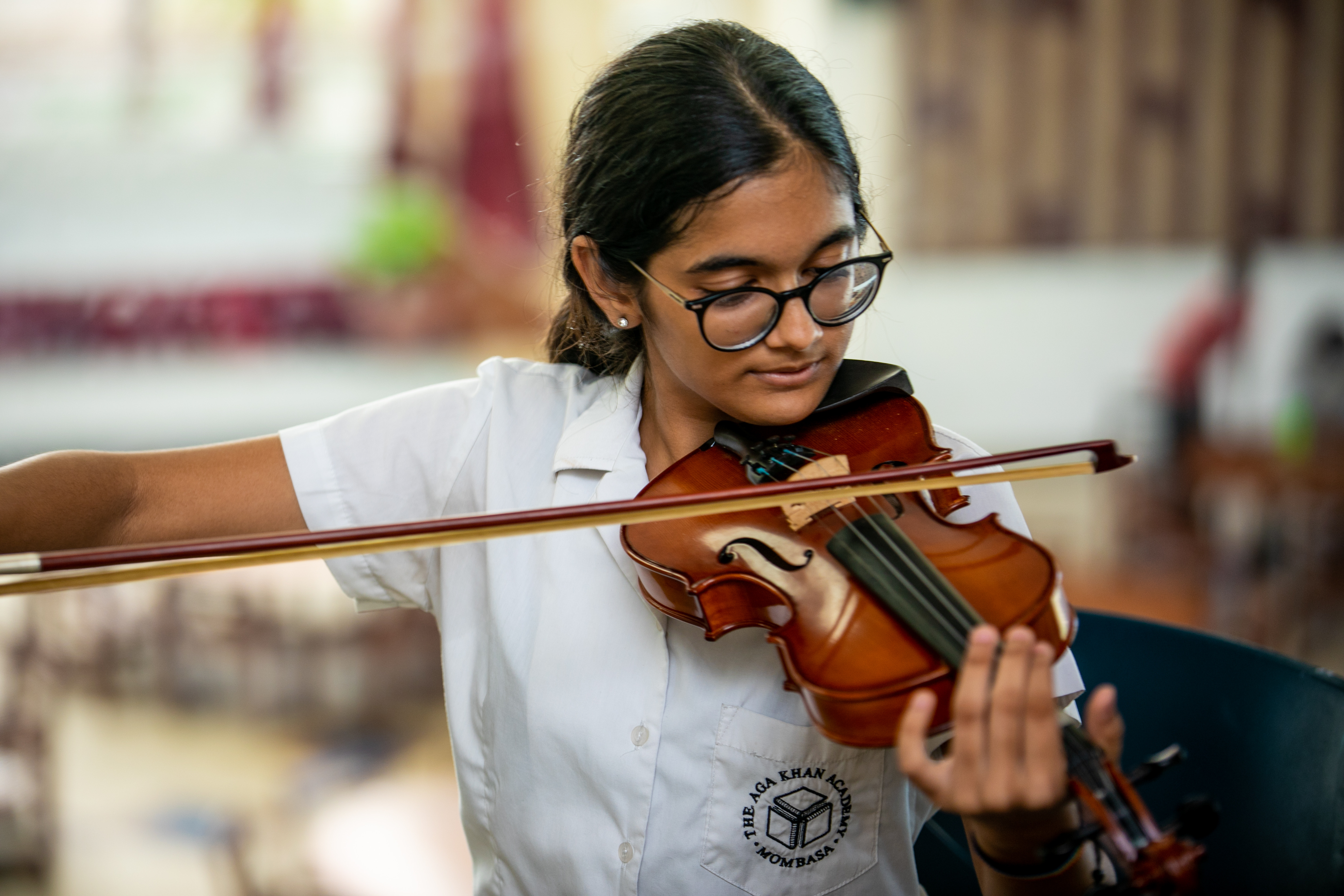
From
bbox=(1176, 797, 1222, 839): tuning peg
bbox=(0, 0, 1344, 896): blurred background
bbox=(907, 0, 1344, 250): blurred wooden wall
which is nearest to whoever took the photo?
bbox=(1176, 797, 1222, 839): tuning peg

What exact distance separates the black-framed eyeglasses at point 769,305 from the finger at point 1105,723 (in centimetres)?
39

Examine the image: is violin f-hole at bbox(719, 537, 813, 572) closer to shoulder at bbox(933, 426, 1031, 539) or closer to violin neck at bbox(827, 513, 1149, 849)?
violin neck at bbox(827, 513, 1149, 849)

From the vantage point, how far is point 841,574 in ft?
2.78

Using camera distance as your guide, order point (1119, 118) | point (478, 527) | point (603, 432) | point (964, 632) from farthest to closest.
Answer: point (1119, 118) → point (603, 432) → point (478, 527) → point (964, 632)

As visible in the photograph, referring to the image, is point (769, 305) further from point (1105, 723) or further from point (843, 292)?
point (1105, 723)

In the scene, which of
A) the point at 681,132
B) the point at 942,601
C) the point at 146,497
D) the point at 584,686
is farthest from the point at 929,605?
the point at 146,497

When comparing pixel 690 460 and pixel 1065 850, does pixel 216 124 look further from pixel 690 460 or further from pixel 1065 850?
pixel 1065 850

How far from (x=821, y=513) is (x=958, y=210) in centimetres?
432

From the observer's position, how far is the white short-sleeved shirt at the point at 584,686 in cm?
A: 91

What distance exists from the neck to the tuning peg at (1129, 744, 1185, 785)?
1.72 feet

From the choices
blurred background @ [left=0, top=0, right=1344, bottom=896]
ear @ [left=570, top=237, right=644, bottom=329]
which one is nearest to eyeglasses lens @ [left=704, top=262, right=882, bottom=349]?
ear @ [left=570, top=237, right=644, bottom=329]

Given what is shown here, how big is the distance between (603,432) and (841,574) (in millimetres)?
323

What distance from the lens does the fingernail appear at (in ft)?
2.18

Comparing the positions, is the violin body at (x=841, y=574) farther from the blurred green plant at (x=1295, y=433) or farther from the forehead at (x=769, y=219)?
the blurred green plant at (x=1295, y=433)
